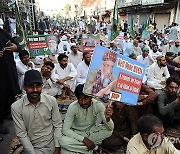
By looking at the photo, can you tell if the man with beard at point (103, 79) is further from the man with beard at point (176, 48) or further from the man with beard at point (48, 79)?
the man with beard at point (176, 48)

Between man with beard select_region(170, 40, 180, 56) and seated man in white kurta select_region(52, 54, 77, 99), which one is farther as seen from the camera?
man with beard select_region(170, 40, 180, 56)

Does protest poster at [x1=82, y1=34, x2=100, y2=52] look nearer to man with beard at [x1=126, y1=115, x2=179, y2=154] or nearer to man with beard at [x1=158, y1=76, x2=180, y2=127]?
man with beard at [x1=158, y1=76, x2=180, y2=127]

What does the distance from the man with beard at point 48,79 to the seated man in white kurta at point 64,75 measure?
277 mm

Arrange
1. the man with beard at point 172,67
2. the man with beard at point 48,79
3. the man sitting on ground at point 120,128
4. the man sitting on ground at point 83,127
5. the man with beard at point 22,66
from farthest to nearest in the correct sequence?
the man with beard at point 172,67, the man with beard at point 22,66, the man with beard at point 48,79, the man sitting on ground at point 120,128, the man sitting on ground at point 83,127

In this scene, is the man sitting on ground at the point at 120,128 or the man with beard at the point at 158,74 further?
the man with beard at the point at 158,74

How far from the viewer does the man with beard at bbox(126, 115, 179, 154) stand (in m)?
2.20

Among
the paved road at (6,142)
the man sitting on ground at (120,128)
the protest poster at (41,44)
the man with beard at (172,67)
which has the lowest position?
the paved road at (6,142)

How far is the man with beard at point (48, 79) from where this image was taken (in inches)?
192

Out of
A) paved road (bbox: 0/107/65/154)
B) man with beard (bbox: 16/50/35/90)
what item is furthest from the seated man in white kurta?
paved road (bbox: 0/107/65/154)

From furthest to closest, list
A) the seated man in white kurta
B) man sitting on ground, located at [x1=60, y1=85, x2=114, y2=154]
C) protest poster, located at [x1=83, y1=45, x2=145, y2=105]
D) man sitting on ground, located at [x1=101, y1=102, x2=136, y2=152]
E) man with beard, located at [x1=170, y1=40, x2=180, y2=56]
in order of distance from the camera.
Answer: man with beard, located at [x1=170, y1=40, x2=180, y2=56] < the seated man in white kurta < man sitting on ground, located at [x1=101, y1=102, x2=136, y2=152] < man sitting on ground, located at [x1=60, y1=85, x2=114, y2=154] < protest poster, located at [x1=83, y1=45, x2=145, y2=105]

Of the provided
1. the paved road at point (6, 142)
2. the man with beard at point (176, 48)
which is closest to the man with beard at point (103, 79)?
the paved road at point (6, 142)

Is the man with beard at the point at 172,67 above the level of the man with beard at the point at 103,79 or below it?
below

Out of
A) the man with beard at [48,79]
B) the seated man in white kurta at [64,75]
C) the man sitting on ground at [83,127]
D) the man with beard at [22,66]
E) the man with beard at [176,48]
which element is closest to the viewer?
the man sitting on ground at [83,127]

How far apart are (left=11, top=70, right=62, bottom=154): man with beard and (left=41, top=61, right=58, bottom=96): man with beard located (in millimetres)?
2011
